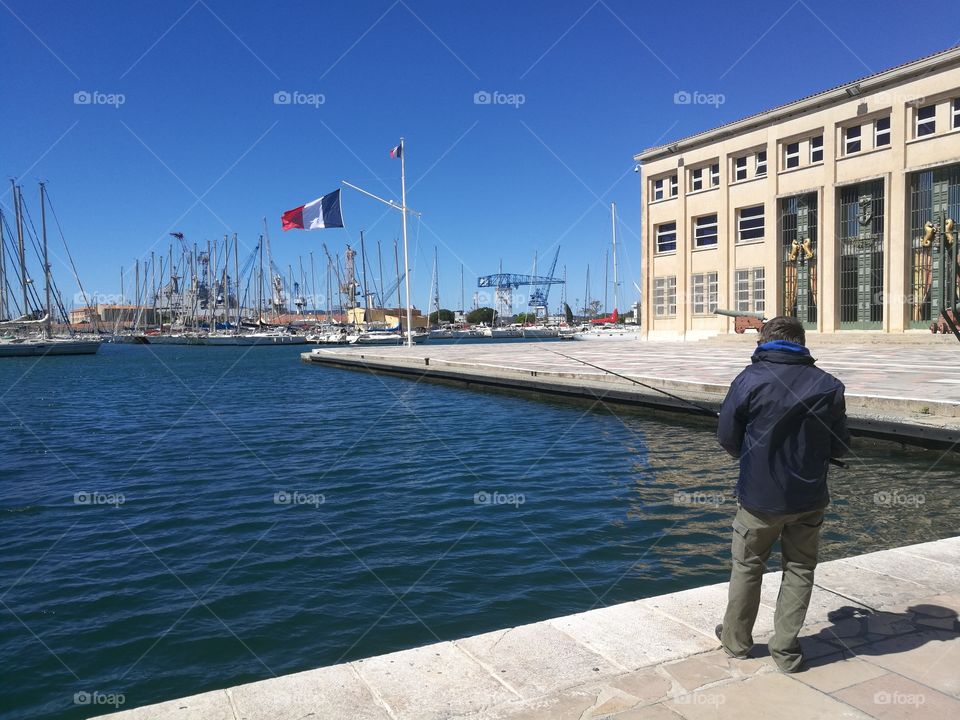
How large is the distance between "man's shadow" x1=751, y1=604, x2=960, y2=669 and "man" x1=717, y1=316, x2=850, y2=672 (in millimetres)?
274

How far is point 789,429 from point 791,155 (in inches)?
1667

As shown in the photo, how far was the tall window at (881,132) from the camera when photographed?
36906 mm

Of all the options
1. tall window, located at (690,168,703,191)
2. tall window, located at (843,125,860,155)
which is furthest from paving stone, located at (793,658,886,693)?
tall window, located at (690,168,703,191)

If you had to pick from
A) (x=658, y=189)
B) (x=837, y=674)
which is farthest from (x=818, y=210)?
(x=837, y=674)

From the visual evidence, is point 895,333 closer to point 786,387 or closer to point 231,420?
point 231,420

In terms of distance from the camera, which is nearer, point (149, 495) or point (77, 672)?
point (77, 672)

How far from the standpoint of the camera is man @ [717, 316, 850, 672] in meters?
4.30

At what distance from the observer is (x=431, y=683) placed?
165 inches

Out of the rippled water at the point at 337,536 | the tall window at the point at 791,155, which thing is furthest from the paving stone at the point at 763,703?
the tall window at the point at 791,155

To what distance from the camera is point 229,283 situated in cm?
10531

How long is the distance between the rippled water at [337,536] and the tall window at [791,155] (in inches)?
1159

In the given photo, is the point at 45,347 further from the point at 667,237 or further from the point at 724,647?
the point at 724,647

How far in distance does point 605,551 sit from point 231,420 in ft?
53.1

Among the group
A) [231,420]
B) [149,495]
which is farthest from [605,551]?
[231,420]
